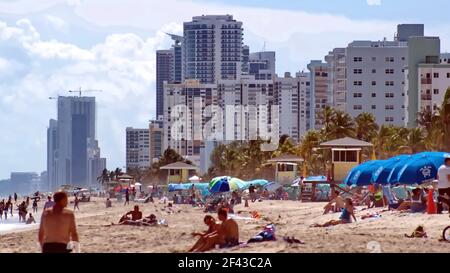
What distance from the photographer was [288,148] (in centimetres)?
10394

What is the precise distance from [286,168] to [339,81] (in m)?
83.5

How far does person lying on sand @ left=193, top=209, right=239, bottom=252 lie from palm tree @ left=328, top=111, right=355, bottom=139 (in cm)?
Result: 7077

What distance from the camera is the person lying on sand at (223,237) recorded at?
1911 centimetres

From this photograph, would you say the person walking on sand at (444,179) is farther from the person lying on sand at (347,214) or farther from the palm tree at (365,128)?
the palm tree at (365,128)

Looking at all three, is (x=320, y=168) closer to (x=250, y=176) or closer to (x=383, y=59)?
(x=250, y=176)

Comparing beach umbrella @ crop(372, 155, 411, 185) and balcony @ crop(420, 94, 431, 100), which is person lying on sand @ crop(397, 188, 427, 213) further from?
balcony @ crop(420, 94, 431, 100)

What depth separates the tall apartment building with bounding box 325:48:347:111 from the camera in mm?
159250

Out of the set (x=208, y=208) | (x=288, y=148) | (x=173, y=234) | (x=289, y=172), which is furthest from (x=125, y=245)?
(x=288, y=148)

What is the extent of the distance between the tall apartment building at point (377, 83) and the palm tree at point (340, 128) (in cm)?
6305

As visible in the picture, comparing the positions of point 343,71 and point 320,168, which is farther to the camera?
point 343,71

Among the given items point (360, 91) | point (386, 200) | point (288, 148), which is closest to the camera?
point (386, 200)

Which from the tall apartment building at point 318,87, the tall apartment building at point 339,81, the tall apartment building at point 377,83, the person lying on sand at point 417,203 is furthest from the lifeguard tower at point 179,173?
the tall apartment building at point 318,87

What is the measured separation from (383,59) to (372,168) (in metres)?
121

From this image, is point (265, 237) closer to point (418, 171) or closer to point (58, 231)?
point (58, 231)
